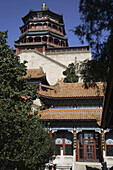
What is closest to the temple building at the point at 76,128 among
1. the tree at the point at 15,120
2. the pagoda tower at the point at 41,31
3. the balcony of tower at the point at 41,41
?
the tree at the point at 15,120

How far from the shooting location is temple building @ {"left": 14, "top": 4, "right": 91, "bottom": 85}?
40122 millimetres

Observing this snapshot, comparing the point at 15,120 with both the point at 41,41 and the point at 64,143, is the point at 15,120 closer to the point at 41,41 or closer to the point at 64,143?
the point at 64,143

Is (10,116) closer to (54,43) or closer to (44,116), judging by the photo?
(44,116)

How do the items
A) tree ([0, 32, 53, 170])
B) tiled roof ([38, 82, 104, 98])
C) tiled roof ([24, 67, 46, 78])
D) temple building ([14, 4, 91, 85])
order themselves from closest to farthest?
tree ([0, 32, 53, 170]) < tiled roof ([38, 82, 104, 98]) < tiled roof ([24, 67, 46, 78]) < temple building ([14, 4, 91, 85])

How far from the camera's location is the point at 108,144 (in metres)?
18.7

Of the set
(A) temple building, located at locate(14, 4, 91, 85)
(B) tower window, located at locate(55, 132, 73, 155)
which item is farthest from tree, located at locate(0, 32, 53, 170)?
(A) temple building, located at locate(14, 4, 91, 85)

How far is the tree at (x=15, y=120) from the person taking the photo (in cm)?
943

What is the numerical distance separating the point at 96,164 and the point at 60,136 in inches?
173

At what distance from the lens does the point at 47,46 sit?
45250mm

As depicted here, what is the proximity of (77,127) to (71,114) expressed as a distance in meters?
1.38

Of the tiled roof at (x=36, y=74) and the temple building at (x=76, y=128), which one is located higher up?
the tiled roof at (x=36, y=74)

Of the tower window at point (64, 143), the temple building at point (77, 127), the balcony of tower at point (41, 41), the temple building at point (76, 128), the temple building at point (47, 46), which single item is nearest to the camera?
the temple building at point (76, 128)

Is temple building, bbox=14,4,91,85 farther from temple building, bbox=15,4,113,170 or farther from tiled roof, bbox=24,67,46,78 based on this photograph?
temple building, bbox=15,4,113,170

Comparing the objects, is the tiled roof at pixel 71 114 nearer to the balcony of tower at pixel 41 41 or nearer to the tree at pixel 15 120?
the tree at pixel 15 120
